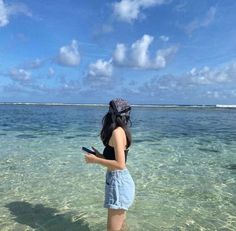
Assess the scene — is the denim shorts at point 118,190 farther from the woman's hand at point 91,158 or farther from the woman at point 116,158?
the woman's hand at point 91,158

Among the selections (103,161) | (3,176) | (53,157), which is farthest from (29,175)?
(103,161)

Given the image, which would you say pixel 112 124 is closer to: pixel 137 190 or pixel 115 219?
pixel 115 219

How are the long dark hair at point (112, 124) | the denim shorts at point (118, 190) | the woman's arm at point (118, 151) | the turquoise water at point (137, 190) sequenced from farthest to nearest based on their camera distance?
the turquoise water at point (137, 190), the denim shorts at point (118, 190), the long dark hair at point (112, 124), the woman's arm at point (118, 151)

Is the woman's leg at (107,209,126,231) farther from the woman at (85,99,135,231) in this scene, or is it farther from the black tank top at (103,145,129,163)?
the black tank top at (103,145,129,163)

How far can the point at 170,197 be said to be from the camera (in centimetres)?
908

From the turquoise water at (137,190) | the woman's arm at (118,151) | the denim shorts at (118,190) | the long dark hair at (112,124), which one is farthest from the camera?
the turquoise water at (137,190)

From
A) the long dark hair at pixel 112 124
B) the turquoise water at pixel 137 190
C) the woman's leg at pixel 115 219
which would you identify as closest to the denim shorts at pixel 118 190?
the woman's leg at pixel 115 219

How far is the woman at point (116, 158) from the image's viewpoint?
485 centimetres

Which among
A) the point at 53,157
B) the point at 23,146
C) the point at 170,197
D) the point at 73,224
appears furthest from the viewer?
the point at 23,146

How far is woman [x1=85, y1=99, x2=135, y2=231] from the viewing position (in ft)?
15.9

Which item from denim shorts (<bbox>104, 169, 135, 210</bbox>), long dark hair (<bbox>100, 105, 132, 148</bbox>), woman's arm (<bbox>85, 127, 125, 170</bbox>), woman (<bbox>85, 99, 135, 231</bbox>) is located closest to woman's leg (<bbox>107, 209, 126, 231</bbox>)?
woman (<bbox>85, 99, 135, 231</bbox>)

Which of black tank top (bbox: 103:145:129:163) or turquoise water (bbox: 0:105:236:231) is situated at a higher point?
black tank top (bbox: 103:145:129:163)

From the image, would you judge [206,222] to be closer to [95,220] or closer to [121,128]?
[95,220]

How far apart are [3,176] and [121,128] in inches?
282
